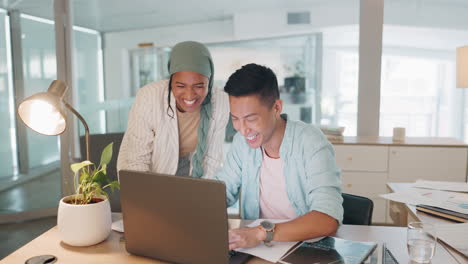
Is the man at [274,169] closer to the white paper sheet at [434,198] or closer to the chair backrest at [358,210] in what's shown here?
the chair backrest at [358,210]

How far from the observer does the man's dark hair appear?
4.97ft

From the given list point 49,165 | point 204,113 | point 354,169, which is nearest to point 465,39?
point 354,169

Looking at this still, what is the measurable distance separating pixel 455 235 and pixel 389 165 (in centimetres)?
196

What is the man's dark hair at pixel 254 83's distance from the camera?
1.51 m

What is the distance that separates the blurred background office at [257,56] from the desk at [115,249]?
98.2 inches

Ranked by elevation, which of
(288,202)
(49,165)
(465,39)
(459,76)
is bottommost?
(49,165)

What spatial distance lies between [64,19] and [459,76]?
139 inches

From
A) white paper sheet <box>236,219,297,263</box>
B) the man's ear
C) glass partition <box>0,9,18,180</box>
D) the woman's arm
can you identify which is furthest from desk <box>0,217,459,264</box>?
glass partition <box>0,9,18,180</box>

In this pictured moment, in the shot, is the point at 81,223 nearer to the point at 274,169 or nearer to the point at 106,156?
the point at 106,156

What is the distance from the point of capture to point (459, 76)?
2.94m

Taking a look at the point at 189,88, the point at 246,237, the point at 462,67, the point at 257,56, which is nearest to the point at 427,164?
the point at 462,67

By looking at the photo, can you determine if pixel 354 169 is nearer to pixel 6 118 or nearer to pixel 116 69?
pixel 116 69

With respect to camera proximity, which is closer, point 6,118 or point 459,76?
point 459,76

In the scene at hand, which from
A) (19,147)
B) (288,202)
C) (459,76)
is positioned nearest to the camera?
(288,202)
